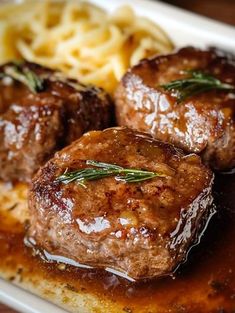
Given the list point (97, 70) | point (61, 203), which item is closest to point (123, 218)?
point (61, 203)

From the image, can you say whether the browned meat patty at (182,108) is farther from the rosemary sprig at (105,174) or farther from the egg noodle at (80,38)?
the egg noodle at (80,38)

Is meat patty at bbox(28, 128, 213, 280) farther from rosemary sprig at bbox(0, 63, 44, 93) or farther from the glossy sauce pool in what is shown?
rosemary sprig at bbox(0, 63, 44, 93)

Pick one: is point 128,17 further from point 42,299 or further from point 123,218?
point 42,299

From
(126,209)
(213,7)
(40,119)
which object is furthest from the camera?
(213,7)

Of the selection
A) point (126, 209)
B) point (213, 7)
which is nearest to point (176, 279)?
point (126, 209)

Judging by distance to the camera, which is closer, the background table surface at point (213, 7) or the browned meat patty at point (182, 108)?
the browned meat patty at point (182, 108)

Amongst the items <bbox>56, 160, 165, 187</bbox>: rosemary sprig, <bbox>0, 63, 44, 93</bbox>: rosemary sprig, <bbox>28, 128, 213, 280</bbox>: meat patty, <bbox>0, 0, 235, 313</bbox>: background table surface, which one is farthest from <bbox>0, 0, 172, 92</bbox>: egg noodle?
<bbox>56, 160, 165, 187</bbox>: rosemary sprig

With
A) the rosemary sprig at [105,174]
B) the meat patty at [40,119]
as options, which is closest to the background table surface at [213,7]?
the meat patty at [40,119]

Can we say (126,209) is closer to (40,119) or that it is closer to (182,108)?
(182,108)
